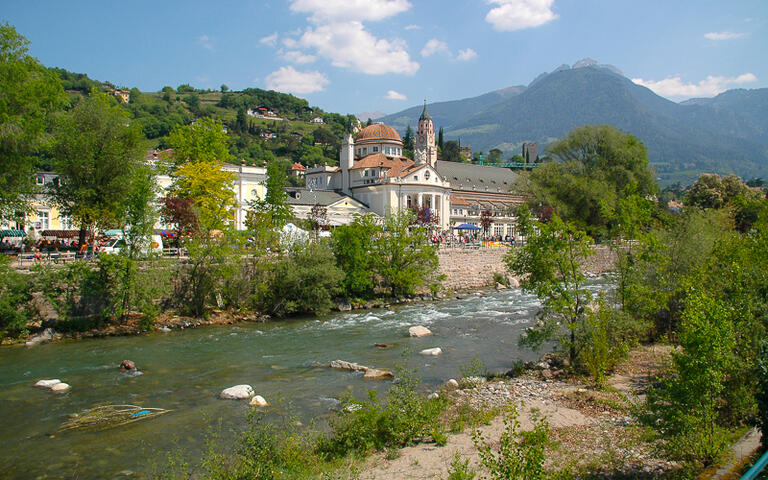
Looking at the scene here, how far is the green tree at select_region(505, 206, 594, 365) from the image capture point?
13617 millimetres

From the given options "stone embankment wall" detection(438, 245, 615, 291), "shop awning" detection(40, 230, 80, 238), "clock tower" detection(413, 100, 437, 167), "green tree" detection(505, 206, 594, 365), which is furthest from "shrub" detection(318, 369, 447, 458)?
"clock tower" detection(413, 100, 437, 167)

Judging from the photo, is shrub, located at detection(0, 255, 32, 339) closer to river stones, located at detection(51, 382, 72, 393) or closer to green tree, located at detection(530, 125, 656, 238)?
river stones, located at detection(51, 382, 72, 393)

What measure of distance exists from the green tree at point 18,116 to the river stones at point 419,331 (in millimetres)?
17847

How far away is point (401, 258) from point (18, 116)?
835 inches

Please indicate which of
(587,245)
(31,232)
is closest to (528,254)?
(587,245)

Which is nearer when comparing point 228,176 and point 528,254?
point 528,254

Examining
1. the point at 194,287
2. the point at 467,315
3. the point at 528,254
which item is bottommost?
the point at 467,315

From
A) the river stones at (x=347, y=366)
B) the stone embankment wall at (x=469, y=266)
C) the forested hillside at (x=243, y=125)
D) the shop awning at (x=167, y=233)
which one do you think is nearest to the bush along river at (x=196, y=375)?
the river stones at (x=347, y=366)

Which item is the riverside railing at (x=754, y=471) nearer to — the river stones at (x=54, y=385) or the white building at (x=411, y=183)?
the river stones at (x=54, y=385)

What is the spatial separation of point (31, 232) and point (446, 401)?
36.3 meters

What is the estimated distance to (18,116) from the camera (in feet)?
66.6

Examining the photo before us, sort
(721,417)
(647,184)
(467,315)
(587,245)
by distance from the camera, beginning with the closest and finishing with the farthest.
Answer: (721,417) → (587,245) → (467,315) → (647,184)

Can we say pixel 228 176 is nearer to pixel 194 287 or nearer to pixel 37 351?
pixel 194 287

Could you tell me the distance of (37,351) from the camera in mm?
18984
